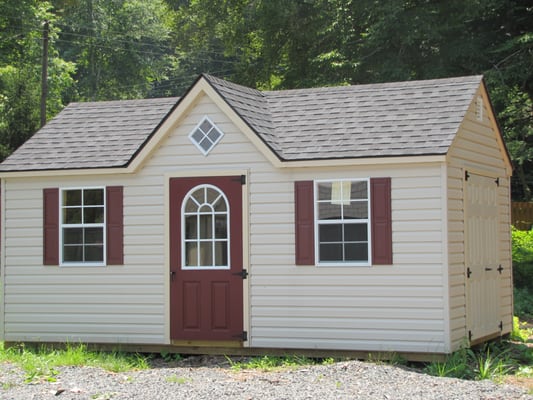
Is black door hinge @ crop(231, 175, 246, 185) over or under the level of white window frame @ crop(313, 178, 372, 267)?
over

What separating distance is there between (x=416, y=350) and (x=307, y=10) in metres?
19.7

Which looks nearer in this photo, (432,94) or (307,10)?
(432,94)

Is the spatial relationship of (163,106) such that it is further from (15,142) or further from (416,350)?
(15,142)

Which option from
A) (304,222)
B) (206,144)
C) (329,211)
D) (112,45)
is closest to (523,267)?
(329,211)

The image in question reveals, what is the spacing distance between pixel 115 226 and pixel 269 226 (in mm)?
2368

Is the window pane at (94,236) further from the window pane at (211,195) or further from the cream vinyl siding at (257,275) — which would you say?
the window pane at (211,195)

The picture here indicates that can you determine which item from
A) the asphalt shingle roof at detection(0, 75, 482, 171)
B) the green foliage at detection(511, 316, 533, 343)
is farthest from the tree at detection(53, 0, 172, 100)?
the green foliage at detection(511, 316, 533, 343)

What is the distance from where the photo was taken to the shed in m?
11.8

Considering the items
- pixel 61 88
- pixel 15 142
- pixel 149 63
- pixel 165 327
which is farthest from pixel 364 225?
pixel 149 63

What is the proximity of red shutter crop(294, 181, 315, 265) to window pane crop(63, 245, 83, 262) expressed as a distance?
3.40 m

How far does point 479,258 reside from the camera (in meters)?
13.0

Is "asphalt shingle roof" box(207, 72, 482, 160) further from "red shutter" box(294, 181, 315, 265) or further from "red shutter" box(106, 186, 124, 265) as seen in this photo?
"red shutter" box(106, 186, 124, 265)

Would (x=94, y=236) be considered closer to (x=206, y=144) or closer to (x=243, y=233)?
(x=206, y=144)

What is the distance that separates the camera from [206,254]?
41.9 feet
